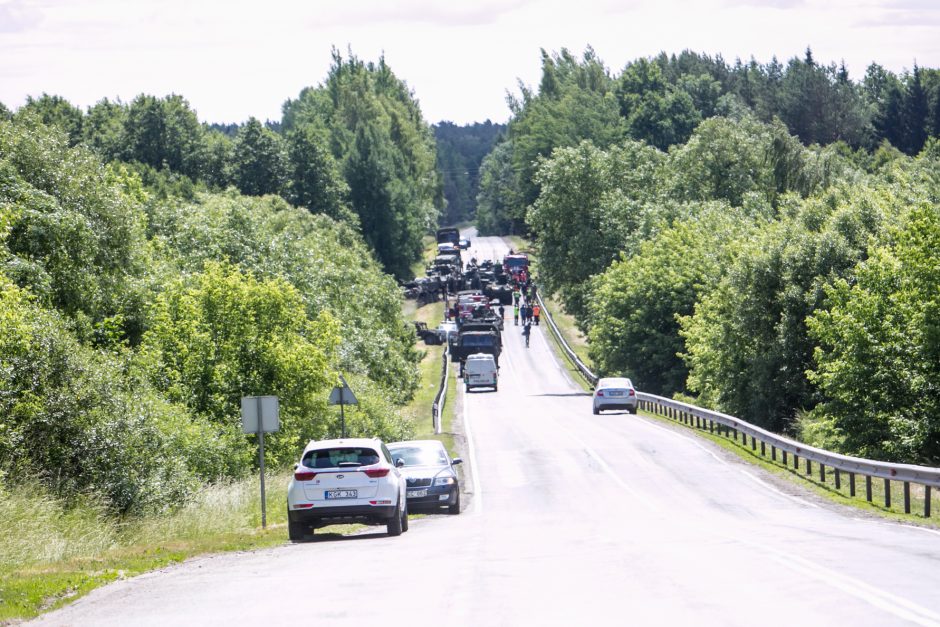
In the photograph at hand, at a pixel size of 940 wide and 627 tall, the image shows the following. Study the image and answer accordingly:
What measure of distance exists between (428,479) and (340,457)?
4749 mm

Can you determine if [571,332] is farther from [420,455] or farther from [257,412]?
[257,412]

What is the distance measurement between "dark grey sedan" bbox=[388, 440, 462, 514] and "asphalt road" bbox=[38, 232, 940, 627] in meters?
0.43

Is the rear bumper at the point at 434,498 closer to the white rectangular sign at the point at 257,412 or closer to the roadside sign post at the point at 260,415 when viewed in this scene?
the roadside sign post at the point at 260,415

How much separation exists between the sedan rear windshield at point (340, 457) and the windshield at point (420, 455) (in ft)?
16.1

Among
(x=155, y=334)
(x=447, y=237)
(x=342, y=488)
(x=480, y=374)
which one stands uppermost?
(x=447, y=237)

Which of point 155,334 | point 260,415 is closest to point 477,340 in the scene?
point 155,334

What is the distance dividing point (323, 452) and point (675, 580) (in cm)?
848

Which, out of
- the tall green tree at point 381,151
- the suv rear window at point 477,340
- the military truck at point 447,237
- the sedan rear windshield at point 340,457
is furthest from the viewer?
the military truck at point 447,237

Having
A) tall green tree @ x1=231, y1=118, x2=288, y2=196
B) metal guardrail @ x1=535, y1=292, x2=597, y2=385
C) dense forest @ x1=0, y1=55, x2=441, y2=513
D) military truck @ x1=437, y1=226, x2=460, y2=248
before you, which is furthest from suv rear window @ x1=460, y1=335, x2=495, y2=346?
military truck @ x1=437, y1=226, x2=460, y2=248

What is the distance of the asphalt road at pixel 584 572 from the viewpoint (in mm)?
9781

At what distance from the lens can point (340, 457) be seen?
736 inches

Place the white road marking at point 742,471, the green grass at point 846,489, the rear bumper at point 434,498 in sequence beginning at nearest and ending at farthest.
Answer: the green grass at point 846,489 → the rear bumper at point 434,498 → the white road marking at point 742,471

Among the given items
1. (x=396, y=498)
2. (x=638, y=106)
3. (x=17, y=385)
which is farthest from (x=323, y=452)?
(x=638, y=106)

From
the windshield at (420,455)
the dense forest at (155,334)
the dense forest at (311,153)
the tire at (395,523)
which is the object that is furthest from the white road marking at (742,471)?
the dense forest at (311,153)
